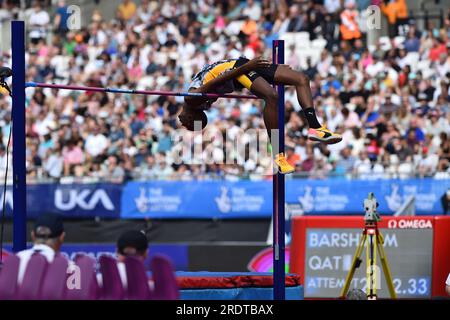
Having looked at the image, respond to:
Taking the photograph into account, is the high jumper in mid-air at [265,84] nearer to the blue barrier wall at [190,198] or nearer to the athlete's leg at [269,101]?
the athlete's leg at [269,101]

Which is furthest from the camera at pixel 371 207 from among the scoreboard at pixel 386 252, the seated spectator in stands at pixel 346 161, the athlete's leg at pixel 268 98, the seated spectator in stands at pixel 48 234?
the seated spectator in stands at pixel 346 161

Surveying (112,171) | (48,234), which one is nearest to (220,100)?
(112,171)

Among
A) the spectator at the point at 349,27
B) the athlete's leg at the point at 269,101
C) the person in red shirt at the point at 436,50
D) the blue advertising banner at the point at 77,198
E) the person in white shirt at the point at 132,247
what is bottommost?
the blue advertising banner at the point at 77,198

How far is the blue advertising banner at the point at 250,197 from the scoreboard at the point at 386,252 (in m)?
2.73

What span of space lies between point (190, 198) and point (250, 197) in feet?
3.09

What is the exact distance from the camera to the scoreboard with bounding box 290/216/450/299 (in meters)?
13.9

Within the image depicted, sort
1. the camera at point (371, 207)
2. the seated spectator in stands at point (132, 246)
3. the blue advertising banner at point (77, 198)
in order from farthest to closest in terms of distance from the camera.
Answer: the blue advertising banner at point (77, 198), the camera at point (371, 207), the seated spectator in stands at point (132, 246)

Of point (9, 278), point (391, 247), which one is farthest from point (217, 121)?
point (9, 278)

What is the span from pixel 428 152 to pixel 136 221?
4.86 metres

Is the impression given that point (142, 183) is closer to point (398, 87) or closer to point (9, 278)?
point (398, 87)

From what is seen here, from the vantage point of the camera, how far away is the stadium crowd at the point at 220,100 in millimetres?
18438

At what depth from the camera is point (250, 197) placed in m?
17.6

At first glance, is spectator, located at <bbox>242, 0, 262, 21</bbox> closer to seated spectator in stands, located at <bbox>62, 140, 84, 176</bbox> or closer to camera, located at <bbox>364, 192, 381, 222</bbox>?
seated spectator in stands, located at <bbox>62, 140, 84, 176</bbox>

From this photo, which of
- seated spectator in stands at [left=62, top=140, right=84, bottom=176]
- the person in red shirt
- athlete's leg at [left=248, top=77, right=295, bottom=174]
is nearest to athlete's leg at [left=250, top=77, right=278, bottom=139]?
athlete's leg at [left=248, top=77, right=295, bottom=174]
